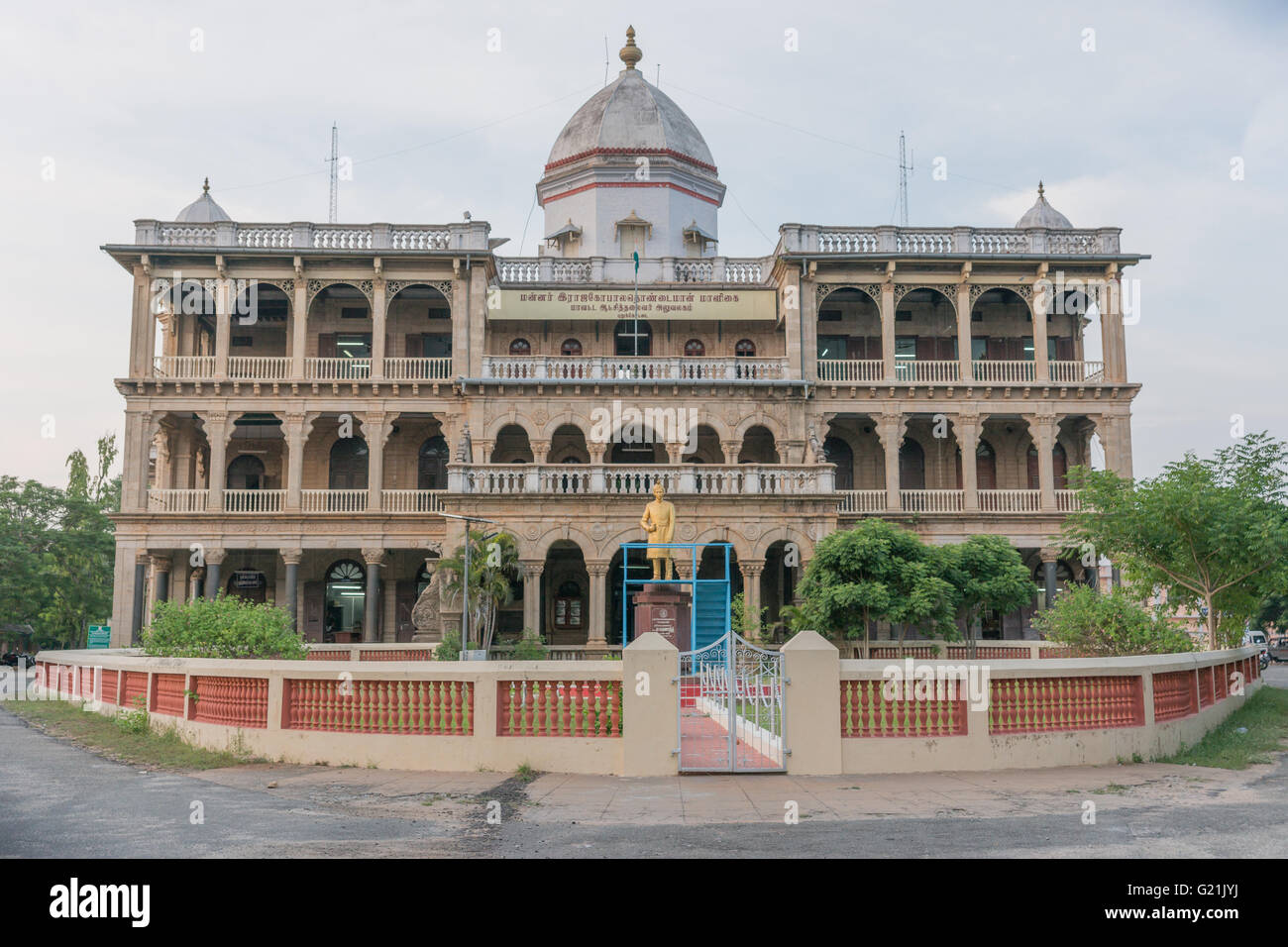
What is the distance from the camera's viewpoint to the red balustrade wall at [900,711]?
12.5m

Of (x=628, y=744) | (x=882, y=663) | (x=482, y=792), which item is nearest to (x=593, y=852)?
(x=482, y=792)

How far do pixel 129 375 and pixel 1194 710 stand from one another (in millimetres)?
31722

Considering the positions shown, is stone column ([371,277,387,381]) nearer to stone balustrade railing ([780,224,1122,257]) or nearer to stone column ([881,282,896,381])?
stone balustrade railing ([780,224,1122,257])

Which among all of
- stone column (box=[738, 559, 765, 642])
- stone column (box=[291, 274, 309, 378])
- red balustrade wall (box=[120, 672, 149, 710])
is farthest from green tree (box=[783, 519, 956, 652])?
stone column (box=[291, 274, 309, 378])

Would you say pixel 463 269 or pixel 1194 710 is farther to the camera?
pixel 463 269

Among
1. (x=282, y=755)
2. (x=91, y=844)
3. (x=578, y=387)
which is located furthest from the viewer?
(x=578, y=387)

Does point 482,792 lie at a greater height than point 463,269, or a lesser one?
lesser

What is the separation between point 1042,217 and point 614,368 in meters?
17.0

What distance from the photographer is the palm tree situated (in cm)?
2580

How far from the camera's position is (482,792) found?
11023 mm

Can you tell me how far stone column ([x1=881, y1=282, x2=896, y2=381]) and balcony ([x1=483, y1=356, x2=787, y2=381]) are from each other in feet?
12.8

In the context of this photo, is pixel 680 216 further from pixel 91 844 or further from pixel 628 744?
pixel 91 844

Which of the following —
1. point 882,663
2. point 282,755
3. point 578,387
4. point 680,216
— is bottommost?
point 282,755
